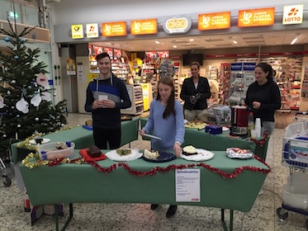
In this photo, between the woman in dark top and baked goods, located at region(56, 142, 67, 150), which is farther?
the woman in dark top

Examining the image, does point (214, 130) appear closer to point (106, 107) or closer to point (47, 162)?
point (106, 107)

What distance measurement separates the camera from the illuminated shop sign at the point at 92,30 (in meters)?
8.11

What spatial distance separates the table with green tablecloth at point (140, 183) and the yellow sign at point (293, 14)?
5.42 meters

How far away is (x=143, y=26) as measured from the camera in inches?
299

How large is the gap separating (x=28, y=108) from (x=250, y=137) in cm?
339

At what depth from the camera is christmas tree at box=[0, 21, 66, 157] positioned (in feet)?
13.3

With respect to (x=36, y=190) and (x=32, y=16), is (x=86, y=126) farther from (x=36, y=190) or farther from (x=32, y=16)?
(x=32, y=16)

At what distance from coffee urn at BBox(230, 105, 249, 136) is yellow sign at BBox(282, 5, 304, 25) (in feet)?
14.5

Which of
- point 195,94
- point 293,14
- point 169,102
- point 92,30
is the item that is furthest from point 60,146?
point 92,30

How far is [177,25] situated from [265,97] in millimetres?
4642

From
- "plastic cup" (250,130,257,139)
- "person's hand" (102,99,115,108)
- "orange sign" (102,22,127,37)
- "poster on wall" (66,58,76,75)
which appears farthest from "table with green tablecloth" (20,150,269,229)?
"poster on wall" (66,58,76,75)

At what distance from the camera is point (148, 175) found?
2086 mm

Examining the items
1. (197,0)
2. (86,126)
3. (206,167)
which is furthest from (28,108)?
(197,0)

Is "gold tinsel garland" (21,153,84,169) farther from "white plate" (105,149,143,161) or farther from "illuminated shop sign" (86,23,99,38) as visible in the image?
"illuminated shop sign" (86,23,99,38)
